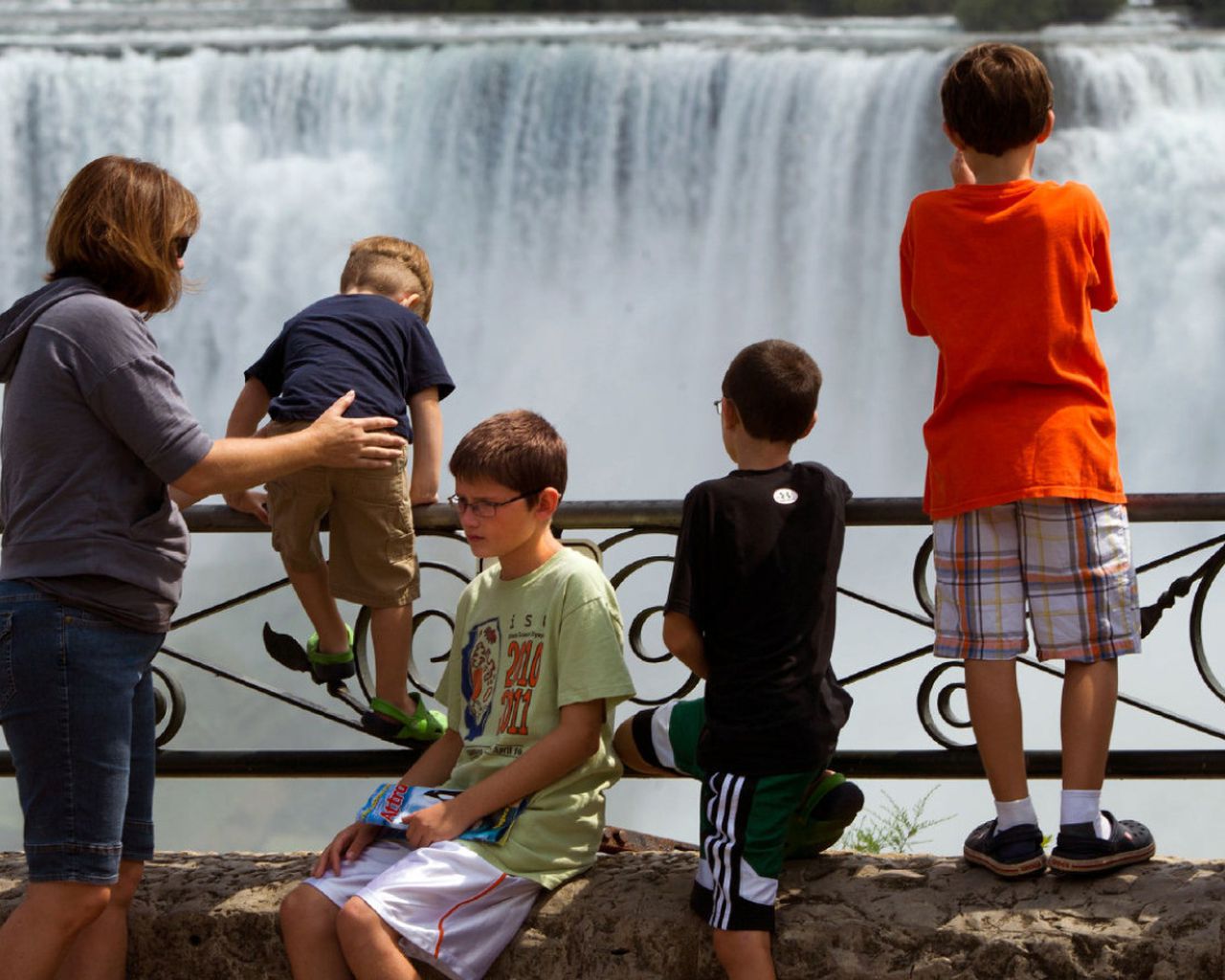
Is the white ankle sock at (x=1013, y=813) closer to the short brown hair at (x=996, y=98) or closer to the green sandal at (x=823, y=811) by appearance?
the green sandal at (x=823, y=811)

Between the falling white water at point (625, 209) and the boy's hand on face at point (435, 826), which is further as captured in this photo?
the falling white water at point (625, 209)

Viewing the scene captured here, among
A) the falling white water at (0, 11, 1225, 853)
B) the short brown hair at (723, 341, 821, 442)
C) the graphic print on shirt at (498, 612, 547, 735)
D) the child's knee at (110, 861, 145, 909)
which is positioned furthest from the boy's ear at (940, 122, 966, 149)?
the falling white water at (0, 11, 1225, 853)

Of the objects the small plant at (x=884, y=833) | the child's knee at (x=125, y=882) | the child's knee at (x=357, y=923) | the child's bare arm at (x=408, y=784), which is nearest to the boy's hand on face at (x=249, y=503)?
the child's bare arm at (x=408, y=784)

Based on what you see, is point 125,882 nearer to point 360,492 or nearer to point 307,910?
point 307,910

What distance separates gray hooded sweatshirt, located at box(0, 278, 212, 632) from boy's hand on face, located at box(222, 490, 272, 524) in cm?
76

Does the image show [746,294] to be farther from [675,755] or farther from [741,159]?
[675,755]

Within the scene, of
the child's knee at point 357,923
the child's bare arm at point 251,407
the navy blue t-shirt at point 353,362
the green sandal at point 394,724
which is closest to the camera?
the child's knee at point 357,923

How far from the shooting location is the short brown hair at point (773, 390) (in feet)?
8.69

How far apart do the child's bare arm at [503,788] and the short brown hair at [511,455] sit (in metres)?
0.37

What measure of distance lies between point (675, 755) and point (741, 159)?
874 cm

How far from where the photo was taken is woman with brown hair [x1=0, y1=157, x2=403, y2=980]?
94.6 inches

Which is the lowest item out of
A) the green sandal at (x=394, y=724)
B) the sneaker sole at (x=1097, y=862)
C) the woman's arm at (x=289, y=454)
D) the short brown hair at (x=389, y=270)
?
the sneaker sole at (x=1097, y=862)

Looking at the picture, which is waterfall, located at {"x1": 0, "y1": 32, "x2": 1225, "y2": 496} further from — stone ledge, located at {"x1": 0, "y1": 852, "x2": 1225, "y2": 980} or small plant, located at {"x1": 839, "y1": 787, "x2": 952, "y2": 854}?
stone ledge, located at {"x1": 0, "y1": 852, "x2": 1225, "y2": 980}

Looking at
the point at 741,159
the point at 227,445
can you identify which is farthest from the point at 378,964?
the point at 741,159
